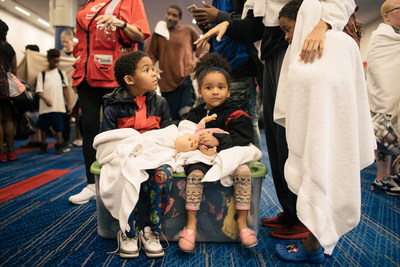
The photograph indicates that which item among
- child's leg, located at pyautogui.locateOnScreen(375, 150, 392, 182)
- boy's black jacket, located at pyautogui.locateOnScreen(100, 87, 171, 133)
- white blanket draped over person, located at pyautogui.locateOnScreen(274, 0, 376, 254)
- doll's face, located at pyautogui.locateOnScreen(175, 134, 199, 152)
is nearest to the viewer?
white blanket draped over person, located at pyautogui.locateOnScreen(274, 0, 376, 254)

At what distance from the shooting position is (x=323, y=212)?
86cm

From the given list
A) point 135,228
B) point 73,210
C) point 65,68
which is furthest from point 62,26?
point 135,228

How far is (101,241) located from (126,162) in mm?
421

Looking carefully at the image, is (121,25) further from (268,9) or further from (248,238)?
(248,238)

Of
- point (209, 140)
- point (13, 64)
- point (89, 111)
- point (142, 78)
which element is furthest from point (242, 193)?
point (13, 64)

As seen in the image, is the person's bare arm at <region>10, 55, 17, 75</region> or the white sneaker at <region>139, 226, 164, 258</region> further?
the person's bare arm at <region>10, 55, 17, 75</region>

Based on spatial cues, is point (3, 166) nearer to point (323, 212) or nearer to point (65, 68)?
point (65, 68)

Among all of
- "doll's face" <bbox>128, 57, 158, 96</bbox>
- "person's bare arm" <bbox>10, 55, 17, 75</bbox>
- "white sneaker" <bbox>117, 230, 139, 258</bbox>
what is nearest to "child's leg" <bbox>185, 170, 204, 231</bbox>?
"white sneaker" <bbox>117, 230, 139, 258</bbox>

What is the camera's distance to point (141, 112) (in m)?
1.37

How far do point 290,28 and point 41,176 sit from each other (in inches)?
93.5

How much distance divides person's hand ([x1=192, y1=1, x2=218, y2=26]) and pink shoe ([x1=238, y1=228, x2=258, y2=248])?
1.04 meters

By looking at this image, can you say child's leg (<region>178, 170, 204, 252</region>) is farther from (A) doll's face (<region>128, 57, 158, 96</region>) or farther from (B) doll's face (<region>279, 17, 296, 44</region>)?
(B) doll's face (<region>279, 17, 296, 44</region>)

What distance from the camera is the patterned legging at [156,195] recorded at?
3.61ft

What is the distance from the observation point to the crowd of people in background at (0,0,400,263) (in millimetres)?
886
